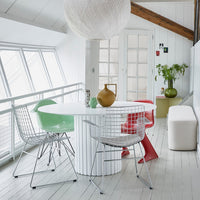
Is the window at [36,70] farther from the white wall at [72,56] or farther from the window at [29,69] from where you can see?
the white wall at [72,56]

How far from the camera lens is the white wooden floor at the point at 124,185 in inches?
136

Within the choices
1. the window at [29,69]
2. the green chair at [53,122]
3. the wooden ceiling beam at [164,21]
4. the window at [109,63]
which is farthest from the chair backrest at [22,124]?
the wooden ceiling beam at [164,21]

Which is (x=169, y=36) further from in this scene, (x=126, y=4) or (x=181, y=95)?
(x=126, y=4)

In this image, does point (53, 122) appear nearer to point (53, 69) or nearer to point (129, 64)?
point (53, 69)

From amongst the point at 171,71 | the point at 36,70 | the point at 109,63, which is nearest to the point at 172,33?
the point at 171,71

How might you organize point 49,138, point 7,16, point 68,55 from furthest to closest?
point 68,55, point 7,16, point 49,138

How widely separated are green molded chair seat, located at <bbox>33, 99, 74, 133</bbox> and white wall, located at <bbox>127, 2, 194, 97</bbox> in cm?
429

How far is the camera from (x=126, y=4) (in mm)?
3617

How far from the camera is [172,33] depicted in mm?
8297

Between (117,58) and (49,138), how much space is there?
480 cm

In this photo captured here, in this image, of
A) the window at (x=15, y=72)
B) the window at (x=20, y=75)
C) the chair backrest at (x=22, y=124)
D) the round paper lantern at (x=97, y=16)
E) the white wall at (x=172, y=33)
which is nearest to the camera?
the round paper lantern at (x=97, y=16)

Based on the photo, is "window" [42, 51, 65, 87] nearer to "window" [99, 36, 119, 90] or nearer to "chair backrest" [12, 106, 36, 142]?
"window" [99, 36, 119, 90]

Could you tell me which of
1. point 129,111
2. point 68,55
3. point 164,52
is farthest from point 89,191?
point 164,52

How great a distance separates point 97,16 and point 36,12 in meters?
2.88
